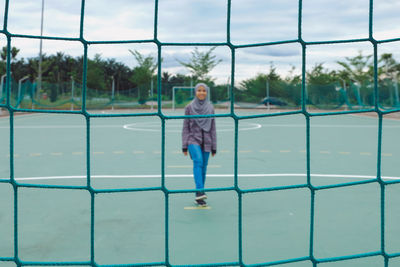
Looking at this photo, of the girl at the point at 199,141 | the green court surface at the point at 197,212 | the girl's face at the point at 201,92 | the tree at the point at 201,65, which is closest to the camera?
the green court surface at the point at 197,212

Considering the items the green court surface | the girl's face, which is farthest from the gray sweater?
the green court surface

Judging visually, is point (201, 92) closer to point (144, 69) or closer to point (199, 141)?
point (199, 141)

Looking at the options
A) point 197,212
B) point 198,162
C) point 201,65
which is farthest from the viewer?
point 201,65

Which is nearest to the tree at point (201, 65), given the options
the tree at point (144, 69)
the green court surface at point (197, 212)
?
the tree at point (144, 69)

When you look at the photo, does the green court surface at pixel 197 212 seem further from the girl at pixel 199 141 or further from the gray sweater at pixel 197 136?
the gray sweater at pixel 197 136

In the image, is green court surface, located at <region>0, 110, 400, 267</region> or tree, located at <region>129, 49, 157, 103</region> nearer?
green court surface, located at <region>0, 110, 400, 267</region>

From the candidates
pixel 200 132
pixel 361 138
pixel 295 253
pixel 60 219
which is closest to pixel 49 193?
pixel 60 219

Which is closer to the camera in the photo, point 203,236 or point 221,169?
point 203,236

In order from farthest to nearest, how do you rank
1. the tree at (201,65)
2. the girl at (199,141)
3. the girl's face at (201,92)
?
the tree at (201,65), the girl at (199,141), the girl's face at (201,92)

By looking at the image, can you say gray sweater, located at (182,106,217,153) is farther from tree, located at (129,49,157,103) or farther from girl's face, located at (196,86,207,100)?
tree, located at (129,49,157,103)

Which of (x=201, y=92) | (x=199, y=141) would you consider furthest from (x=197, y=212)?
(x=201, y=92)

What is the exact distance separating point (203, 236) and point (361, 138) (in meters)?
8.31

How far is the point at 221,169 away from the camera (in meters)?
6.61

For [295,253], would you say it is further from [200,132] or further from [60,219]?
[60,219]
